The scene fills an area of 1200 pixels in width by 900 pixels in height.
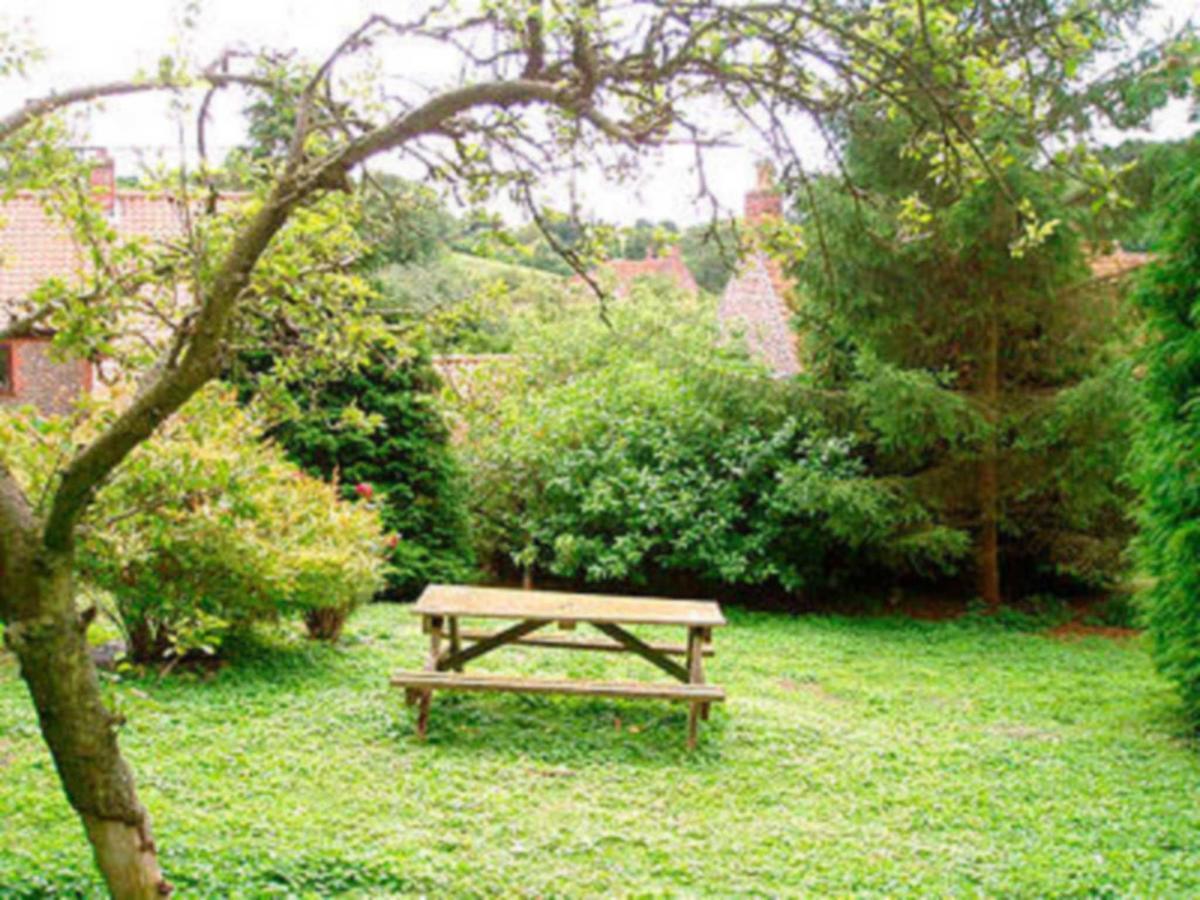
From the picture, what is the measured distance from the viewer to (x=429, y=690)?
22.4ft

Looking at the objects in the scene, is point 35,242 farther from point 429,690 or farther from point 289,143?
point 289,143

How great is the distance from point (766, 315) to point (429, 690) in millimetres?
16589

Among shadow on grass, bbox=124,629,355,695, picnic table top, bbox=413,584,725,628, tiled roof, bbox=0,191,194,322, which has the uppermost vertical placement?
tiled roof, bbox=0,191,194,322

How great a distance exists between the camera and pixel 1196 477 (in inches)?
274

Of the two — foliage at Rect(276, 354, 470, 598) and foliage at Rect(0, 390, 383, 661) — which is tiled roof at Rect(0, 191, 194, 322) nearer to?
foliage at Rect(276, 354, 470, 598)

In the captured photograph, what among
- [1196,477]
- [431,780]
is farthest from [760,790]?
[1196,477]

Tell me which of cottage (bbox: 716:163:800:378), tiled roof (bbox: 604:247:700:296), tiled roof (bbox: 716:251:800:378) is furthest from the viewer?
tiled roof (bbox: 604:247:700:296)

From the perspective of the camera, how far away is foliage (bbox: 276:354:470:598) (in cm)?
1275

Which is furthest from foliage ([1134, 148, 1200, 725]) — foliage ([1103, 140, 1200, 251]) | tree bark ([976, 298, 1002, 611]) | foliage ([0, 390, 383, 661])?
foliage ([0, 390, 383, 661])

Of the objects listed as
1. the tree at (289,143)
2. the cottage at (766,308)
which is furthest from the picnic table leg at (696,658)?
the cottage at (766,308)

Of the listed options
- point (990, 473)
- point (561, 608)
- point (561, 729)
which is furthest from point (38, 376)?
point (990, 473)

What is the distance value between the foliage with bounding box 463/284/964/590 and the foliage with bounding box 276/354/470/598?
0.82m

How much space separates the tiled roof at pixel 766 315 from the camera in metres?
19.4

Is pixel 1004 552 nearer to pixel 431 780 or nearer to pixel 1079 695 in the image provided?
pixel 1079 695
